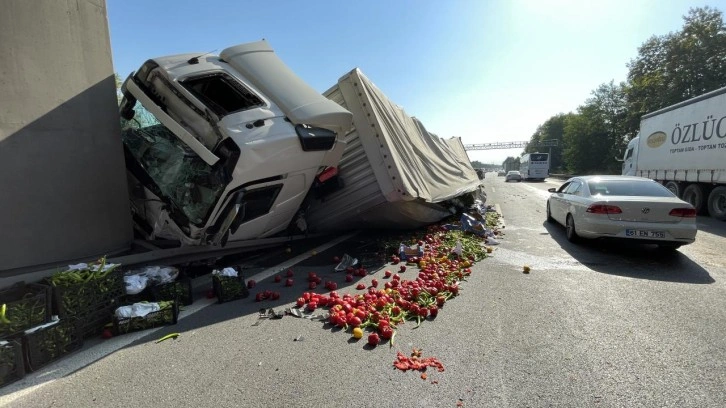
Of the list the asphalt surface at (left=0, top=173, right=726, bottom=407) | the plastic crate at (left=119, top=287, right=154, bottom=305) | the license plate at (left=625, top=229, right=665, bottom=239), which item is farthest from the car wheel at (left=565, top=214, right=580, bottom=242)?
the plastic crate at (left=119, top=287, right=154, bottom=305)

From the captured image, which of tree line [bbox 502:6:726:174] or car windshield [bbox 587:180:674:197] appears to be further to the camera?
tree line [bbox 502:6:726:174]

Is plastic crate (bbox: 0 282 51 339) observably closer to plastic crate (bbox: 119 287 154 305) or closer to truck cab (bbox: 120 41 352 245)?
plastic crate (bbox: 119 287 154 305)

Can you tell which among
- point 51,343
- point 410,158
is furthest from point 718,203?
point 51,343

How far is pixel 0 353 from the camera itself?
2.60 meters

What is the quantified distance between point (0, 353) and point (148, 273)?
1611 millimetres

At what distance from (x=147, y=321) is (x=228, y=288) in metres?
0.97

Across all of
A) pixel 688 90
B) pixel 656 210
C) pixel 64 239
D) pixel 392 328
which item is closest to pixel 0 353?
pixel 64 239

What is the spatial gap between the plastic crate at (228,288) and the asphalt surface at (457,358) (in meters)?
0.14

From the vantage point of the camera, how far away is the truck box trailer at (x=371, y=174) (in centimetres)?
630

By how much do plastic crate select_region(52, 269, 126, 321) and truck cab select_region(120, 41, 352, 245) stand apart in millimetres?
1196

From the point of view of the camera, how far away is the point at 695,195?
39.3ft

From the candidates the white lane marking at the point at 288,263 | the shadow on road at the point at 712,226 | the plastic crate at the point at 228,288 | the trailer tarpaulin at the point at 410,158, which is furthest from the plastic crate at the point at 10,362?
the shadow on road at the point at 712,226

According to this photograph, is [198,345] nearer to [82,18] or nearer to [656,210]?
[82,18]

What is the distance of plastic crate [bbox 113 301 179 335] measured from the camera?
11.2 feet
